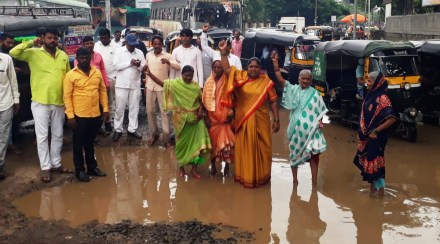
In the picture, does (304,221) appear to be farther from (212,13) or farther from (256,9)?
(256,9)

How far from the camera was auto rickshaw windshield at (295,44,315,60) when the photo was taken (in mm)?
13234

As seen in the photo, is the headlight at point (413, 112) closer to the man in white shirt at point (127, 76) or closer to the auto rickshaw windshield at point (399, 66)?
the auto rickshaw windshield at point (399, 66)

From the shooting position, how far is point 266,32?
1462 cm

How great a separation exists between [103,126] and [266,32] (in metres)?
7.02

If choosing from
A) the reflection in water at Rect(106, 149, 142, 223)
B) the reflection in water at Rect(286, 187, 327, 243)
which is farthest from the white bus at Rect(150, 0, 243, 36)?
the reflection in water at Rect(286, 187, 327, 243)

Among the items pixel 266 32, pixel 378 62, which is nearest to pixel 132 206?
pixel 378 62

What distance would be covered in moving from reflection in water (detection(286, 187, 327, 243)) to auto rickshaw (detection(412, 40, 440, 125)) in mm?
5321

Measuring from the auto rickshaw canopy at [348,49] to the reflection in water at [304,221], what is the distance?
412cm

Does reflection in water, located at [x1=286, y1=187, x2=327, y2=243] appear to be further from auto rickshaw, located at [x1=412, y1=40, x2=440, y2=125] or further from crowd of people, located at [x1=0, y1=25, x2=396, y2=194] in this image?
auto rickshaw, located at [x1=412, y1=40, x2=440, y2=125]

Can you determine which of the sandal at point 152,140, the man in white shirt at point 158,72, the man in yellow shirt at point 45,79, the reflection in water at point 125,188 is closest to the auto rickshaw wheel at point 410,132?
Answer: the man in white shirt at point 158,72

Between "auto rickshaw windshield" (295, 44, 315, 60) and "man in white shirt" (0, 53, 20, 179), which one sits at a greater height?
"auto rickshaw windshield" (295, 44, 315, 60)

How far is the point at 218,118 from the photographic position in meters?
6.45

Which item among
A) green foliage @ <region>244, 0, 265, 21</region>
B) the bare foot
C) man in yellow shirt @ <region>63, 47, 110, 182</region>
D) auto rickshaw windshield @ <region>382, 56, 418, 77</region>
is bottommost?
the bare foot

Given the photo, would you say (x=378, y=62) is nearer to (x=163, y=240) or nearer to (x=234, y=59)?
(x=234, y=59)
